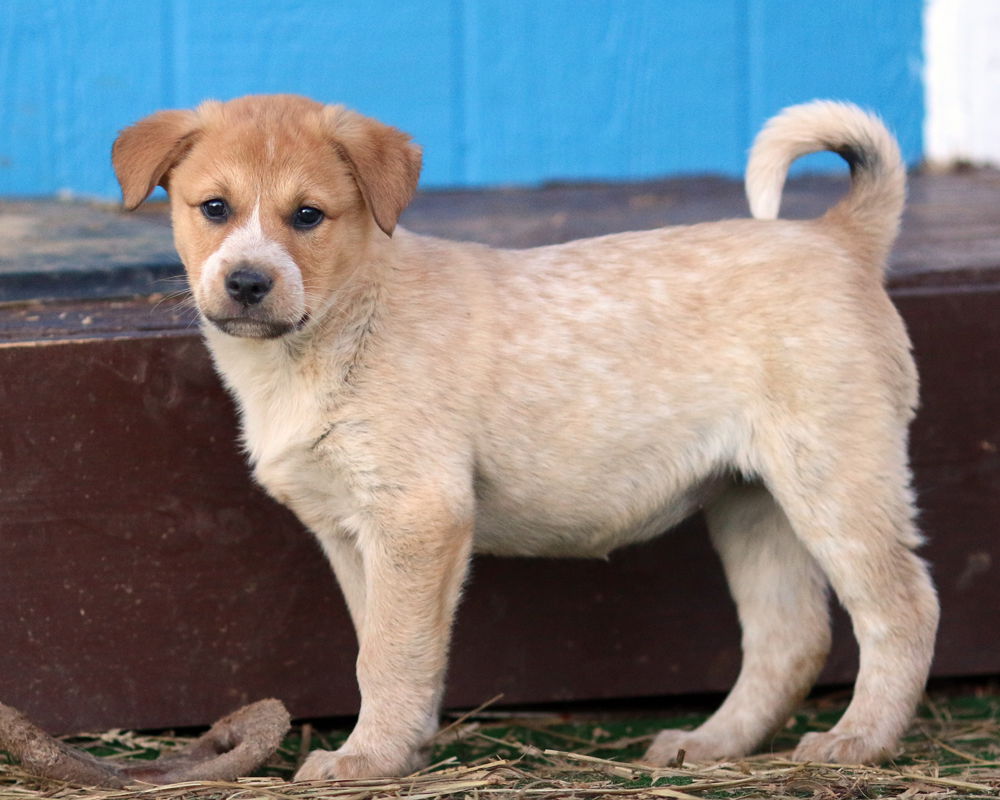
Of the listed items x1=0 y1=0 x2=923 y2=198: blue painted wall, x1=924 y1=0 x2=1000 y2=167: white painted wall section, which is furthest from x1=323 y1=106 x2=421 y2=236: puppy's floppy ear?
x1=924 y1=0 x2=1000 y2=167: white painted wall section

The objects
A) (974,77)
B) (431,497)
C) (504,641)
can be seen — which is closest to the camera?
(431,497)

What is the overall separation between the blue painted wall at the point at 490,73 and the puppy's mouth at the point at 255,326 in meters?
2.88

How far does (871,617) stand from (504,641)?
1083 mm

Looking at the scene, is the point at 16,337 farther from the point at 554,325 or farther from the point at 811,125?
the point at 811,125

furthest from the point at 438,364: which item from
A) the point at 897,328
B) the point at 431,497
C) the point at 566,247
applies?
the point at 897,328

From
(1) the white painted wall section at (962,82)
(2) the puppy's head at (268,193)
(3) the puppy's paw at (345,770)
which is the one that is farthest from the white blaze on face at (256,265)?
(1) the white painted wall section at (962,82)

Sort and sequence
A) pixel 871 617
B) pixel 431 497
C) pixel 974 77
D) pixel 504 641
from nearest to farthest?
pixel 431 497 → pixel 871 617 → pixel 504 641 → pixel 974 77

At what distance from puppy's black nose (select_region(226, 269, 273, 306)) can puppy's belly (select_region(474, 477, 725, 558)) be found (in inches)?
29.4

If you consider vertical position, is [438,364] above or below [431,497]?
above

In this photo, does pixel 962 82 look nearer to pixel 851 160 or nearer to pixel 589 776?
pixel 851 160

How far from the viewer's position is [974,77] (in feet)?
19.6

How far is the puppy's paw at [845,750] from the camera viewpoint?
328 centimetres

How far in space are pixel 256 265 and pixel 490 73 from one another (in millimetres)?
3222

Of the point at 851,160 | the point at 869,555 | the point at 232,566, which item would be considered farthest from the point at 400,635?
the point at 851,160
